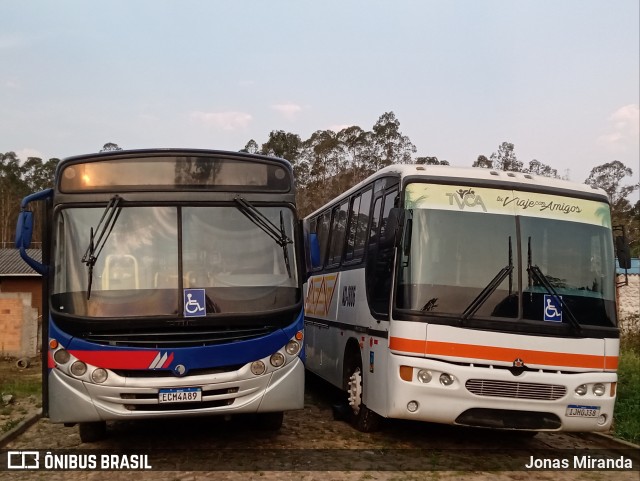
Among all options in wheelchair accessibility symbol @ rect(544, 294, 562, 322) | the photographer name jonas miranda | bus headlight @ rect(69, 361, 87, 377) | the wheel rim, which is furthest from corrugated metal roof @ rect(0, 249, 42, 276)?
wheelchair accessibility symbol @ rect(544, 294, 562, 322)

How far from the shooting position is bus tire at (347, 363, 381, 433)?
345 inches

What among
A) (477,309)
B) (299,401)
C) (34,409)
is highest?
(477,309)

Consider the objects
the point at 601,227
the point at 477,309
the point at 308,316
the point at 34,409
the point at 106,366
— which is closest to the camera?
the point at 106,366

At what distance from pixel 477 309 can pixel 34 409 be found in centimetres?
754

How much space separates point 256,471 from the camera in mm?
6957

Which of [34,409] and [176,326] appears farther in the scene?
[34,409]

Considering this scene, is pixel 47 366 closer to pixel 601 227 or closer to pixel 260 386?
pixel 260 386

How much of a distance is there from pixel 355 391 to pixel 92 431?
128 inches

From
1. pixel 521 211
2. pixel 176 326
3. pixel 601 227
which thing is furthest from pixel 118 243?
pixel 601 227

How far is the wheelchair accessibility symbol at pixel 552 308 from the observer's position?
7.42m

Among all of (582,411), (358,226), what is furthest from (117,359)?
(582,411)

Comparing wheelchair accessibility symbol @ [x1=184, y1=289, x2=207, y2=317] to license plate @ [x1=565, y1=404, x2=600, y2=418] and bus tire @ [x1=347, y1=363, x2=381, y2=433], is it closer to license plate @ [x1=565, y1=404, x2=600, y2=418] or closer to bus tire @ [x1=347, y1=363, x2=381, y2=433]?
bus tire @ [x1=347, y1=363, x2=381, y2=433]

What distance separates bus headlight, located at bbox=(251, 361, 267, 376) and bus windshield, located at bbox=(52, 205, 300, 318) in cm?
53

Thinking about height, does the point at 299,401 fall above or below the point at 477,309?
below
